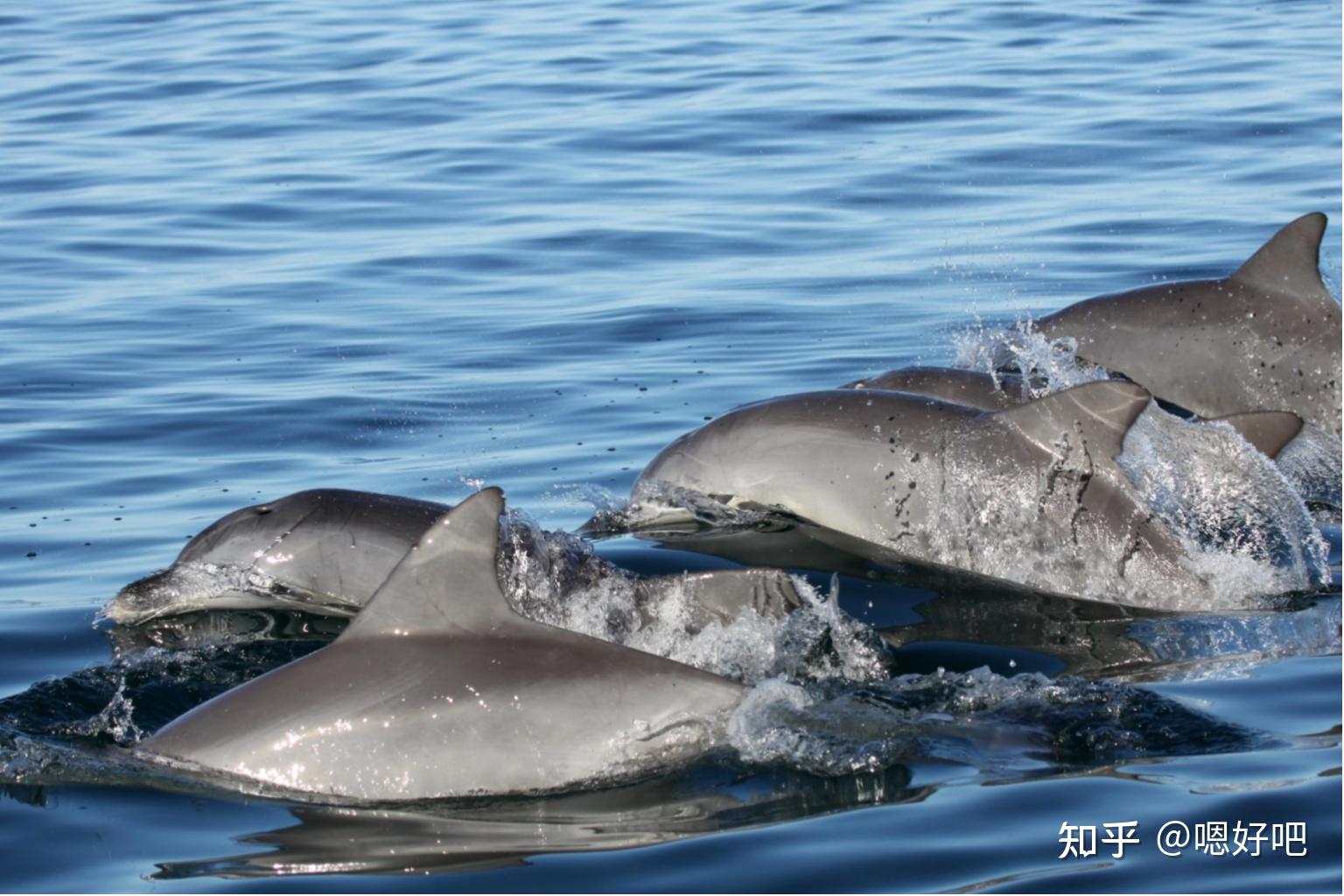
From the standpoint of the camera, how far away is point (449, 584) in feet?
22.0

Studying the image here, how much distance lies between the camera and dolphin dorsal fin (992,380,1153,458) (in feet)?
29.5

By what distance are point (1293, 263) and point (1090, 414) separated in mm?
3528

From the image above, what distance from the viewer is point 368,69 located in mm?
27125

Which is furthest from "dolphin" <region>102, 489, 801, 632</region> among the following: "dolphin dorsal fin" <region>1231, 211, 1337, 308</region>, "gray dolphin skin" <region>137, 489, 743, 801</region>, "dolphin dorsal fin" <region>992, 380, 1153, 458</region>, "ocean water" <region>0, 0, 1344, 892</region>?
"dolphin dorsal fin" <region>1231, 211, 1337, 308</region>

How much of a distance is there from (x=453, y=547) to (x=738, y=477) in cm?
392

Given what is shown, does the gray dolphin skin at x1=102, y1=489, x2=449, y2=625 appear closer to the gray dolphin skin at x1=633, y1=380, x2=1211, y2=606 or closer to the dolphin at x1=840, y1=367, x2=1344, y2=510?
the gray dolphin skin at x1=633, y1=380, x2=1211, y2=606

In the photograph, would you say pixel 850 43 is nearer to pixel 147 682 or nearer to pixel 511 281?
pixel 511 281

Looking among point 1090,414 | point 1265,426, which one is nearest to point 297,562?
point 1090,414

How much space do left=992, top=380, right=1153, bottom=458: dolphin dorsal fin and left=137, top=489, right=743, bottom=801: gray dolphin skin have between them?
2.97 metres

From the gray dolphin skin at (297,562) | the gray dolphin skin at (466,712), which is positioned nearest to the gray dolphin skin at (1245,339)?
the gray dolphin skin at (297,562)

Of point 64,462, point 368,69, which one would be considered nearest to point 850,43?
point 368,69

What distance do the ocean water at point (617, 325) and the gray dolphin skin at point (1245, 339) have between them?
223 centimetres

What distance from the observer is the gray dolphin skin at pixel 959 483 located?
916cm

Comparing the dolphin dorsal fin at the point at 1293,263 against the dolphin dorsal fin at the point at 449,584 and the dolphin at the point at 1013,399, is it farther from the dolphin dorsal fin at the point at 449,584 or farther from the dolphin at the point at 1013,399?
the dolphin dorsal fin at the point at 449,584
